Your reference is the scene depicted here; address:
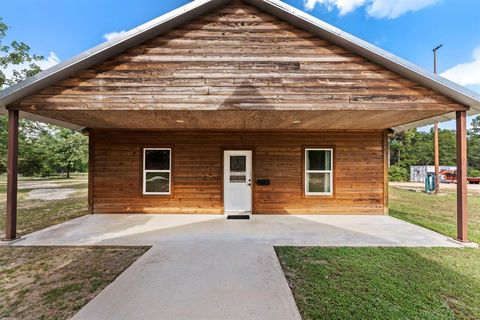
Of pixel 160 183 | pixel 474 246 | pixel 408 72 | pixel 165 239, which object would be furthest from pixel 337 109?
pixel 160 183

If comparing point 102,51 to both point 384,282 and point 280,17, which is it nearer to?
point 280,17

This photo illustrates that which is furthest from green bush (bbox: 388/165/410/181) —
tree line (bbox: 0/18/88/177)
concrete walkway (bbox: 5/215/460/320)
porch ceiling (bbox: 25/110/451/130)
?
tree line (bbox: 0/18/88/177)

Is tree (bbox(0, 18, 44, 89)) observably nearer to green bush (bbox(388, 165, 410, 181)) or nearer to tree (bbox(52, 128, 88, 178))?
tree (bbox(52, 128, 88, 178))

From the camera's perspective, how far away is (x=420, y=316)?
2260mm

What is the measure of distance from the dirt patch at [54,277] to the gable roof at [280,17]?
2.91m

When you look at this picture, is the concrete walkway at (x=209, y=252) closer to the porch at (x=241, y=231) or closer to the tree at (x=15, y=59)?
the porch at (x=241, y=231)

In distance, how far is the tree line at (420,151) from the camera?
1021 inches

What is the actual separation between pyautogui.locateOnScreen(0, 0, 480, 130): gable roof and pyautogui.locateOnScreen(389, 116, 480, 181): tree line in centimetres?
2478

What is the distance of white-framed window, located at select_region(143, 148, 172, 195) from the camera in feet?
22.5

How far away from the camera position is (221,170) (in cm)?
677

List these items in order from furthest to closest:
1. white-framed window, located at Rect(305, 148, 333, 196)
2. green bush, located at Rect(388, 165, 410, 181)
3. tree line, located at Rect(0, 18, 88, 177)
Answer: green bush, located at Rect(388, 165, 410, 181) < tree line, located at Rect(0, 18, 88, 177) < white-framed window, located at Rect(305, 148, 333, 196)

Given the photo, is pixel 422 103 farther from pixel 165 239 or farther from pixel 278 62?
pixel 165 239

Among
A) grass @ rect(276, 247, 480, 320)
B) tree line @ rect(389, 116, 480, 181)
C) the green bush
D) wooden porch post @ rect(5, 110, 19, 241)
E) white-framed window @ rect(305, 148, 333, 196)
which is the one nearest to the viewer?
grass @ rect(276, 247, 480, 320)

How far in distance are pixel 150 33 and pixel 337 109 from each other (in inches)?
154
